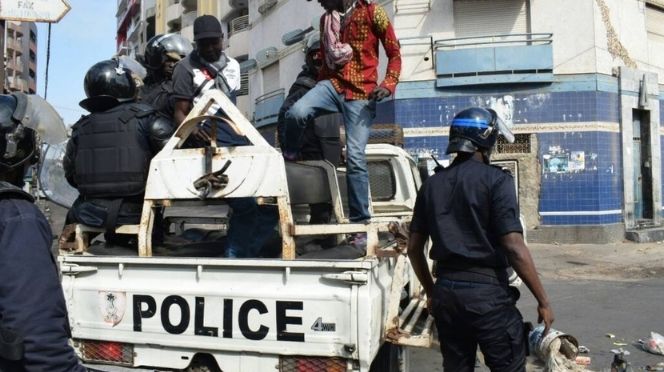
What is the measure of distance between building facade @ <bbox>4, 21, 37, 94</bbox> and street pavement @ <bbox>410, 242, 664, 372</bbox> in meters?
59.7

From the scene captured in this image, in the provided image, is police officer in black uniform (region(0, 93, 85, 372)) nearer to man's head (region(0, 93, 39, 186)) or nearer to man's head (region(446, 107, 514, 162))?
man's head (region(0, 93, 39, 186))

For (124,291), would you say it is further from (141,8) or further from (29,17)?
(141,8)

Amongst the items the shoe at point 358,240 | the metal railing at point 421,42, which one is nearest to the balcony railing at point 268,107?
the metal railing at point 421,42

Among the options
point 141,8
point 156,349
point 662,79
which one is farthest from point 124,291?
point 141,8

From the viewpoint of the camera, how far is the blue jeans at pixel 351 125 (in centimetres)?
414

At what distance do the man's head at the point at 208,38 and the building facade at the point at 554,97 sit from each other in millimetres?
10421

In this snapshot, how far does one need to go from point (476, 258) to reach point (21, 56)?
2979 inches

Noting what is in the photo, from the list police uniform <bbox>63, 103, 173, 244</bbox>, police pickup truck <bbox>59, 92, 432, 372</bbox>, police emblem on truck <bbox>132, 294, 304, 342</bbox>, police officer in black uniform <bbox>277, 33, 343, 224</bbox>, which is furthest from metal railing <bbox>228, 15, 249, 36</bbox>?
police emblem on truck <bbox>132, 294, 304, 342</bbox>

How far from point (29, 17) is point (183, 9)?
3185 centimetres

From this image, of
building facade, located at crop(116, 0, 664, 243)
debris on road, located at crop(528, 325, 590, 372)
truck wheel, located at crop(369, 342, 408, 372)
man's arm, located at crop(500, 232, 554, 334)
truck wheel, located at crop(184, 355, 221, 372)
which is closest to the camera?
man's arm, located at crop(500, 232, 554, 334)

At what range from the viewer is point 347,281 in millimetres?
2934

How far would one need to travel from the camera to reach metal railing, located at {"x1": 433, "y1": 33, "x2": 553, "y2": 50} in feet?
47.7

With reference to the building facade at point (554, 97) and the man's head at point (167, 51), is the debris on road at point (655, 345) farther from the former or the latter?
the building facade at point (554, 97)

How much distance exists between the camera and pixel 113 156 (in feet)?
12.1
